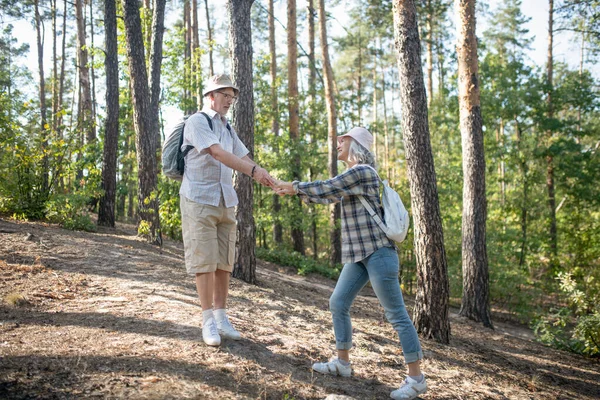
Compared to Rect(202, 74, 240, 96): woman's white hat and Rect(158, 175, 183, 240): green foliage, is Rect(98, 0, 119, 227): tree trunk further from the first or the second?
Rect(202, 74, 240, 96): woman's white hat

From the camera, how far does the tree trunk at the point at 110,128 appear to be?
11.8 metres

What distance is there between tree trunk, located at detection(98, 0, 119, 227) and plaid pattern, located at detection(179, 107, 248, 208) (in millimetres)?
8494

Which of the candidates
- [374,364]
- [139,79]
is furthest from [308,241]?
[374,364]

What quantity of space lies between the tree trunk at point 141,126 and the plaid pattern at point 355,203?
6.53m

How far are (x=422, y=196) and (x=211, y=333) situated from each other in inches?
141

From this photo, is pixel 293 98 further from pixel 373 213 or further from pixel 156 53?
pixel 373 213

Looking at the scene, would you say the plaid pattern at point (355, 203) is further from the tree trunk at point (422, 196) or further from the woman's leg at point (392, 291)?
the tree trunk at point (422, 196)

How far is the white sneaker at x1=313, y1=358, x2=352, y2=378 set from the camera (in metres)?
4.08

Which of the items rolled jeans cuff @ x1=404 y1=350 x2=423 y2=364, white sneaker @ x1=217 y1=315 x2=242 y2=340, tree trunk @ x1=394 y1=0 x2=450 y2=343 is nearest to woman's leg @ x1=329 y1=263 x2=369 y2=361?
rolled jeans cuff @ x1=404 y1=350 x2=423 y2=364

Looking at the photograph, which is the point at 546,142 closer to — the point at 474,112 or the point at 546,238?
the point at 546,238

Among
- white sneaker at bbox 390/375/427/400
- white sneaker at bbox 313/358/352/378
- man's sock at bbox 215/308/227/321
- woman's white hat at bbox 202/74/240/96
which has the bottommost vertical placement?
white sneaker at bbox 390/375/427/400

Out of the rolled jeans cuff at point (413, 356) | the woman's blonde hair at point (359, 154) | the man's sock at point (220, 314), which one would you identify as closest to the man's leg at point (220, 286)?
the man's sock at point (220, 314)

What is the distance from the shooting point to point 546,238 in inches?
683

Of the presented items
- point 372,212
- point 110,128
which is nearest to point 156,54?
point 110,128
